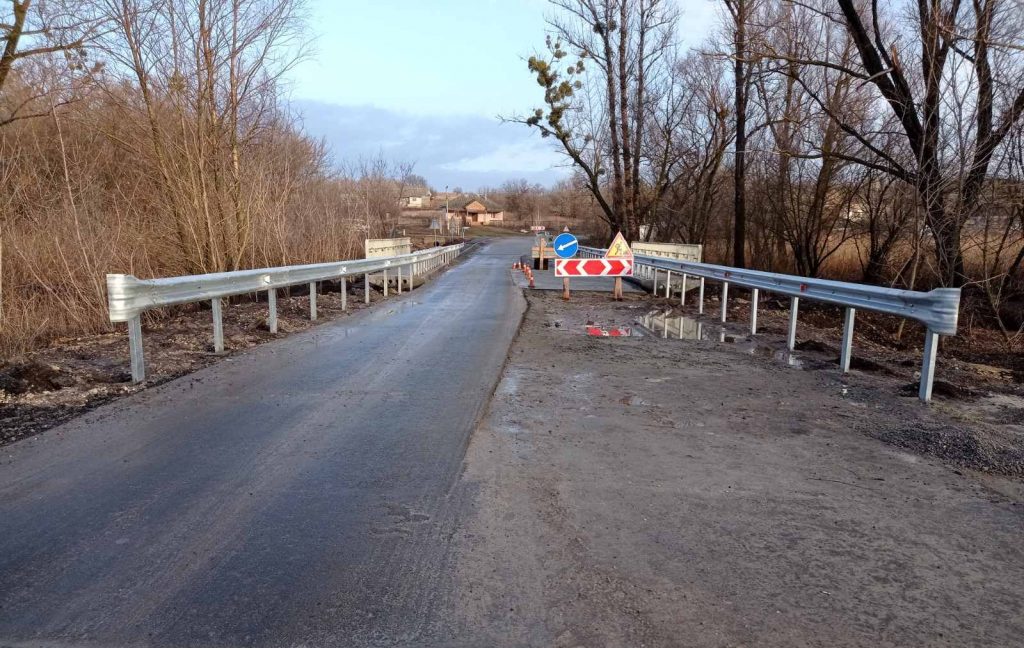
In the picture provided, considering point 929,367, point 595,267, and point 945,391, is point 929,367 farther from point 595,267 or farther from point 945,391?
point 595,267

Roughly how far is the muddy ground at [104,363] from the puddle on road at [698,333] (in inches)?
238

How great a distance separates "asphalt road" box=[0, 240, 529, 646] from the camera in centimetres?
270

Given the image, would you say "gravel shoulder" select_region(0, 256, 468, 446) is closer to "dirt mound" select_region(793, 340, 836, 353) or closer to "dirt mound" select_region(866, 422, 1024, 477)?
"dirt mound" select_region(866, 422, 1024, 477)

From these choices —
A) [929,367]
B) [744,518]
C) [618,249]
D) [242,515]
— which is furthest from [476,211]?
[744,518]

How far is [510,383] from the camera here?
22.9 feet

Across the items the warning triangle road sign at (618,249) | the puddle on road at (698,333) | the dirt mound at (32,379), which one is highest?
the warning triangle road sign at (618,249)

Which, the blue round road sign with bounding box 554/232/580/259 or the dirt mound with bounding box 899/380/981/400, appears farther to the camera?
the blue round road sign with bounding box 554/232/580/259

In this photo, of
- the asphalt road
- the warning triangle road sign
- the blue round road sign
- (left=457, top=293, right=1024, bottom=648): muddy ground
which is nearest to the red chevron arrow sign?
the warning triangle road sign

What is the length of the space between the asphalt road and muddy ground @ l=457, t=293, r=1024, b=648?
332 millimetres

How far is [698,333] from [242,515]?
8.74 metres

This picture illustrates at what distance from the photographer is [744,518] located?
3709 mm

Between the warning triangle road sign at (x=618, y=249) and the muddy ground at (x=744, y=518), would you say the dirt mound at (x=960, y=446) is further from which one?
the warning triangle road sign at (x=618, y=249)

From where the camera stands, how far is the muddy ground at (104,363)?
570 cm

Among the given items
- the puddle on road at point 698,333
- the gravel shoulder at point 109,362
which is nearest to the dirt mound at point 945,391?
the puddle on road at point 698,333
